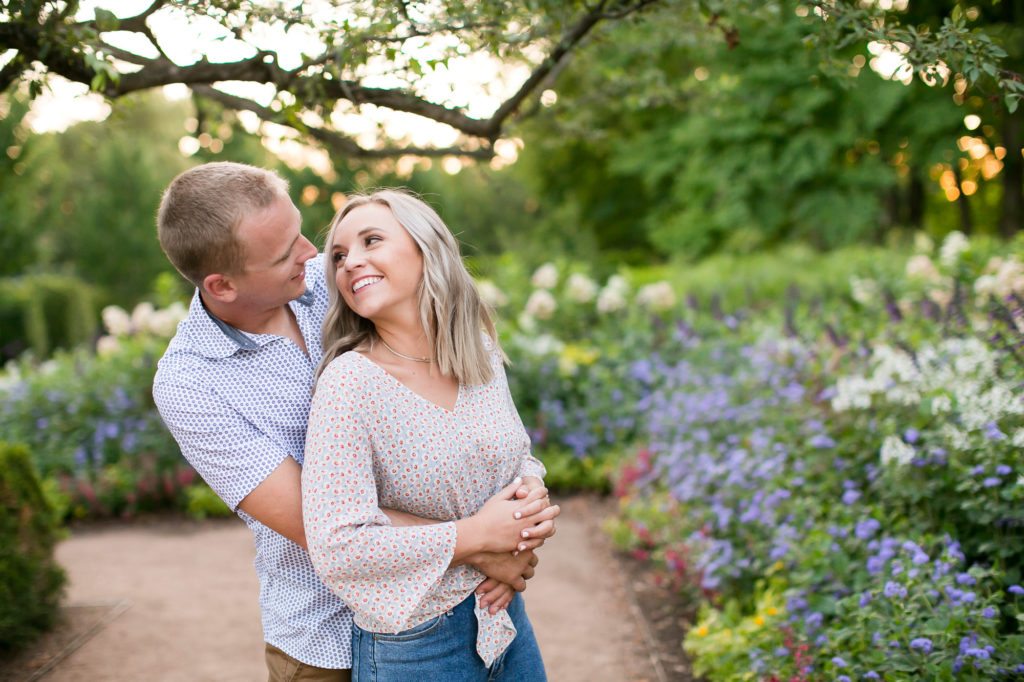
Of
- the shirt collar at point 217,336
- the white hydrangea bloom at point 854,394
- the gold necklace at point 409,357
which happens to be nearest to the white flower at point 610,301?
the white hydrangea bloom at point 854,394

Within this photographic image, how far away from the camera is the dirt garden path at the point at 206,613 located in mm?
3578

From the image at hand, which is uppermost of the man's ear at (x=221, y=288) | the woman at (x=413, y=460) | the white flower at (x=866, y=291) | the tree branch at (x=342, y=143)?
the tree branch at (x=342, y=143)

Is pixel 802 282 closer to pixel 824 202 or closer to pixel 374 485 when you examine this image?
pixel 824 202

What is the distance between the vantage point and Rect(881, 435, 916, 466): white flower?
10.1 ft

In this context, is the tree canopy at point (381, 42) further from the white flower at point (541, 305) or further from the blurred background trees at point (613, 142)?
the white flower at point (541, 305)

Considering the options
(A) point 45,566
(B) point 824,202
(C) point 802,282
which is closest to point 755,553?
(A) point 45,566

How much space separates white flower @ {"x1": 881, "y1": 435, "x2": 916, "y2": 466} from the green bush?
12.5ft

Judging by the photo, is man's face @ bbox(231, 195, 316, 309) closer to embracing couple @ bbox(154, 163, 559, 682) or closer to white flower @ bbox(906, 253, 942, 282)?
embracing couple @ bbox(154, 163, 559, 682)

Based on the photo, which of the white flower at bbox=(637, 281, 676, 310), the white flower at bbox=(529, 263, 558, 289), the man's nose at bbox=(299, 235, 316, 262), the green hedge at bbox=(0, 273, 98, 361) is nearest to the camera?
the man's nose at bbox=(299, 235, 316, 262)

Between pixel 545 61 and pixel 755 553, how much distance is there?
236cm

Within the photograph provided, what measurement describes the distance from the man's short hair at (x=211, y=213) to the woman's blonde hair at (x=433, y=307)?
0.25 metres

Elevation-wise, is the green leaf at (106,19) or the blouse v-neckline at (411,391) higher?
the green leaf at (106,19)

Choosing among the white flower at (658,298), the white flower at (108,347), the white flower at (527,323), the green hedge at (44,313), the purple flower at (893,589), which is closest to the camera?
the purple flower at (893,589)

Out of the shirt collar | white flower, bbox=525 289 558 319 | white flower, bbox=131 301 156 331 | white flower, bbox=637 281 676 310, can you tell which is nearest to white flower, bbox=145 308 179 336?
white flower, bbox=131 301 156 331
